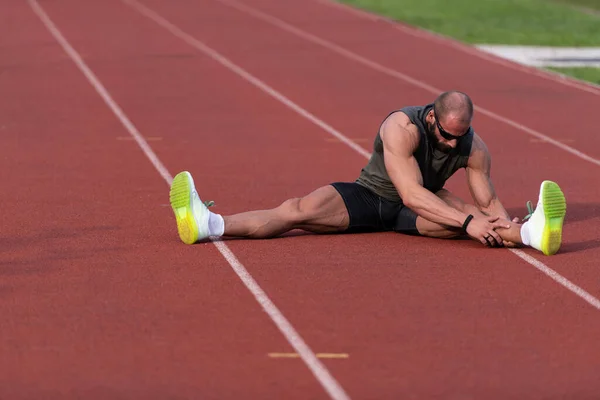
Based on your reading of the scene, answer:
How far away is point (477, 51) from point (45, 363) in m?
17.1

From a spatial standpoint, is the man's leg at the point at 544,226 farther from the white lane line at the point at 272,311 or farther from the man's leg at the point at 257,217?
the white lane line at the point at 272,311

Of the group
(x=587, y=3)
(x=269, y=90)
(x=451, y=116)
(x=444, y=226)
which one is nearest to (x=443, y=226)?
(x=444, y=226)

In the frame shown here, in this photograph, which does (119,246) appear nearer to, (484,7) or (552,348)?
(552,348)

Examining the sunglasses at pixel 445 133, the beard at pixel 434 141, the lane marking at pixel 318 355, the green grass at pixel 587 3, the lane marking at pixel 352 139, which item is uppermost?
the sunglasses at pixel 445 133

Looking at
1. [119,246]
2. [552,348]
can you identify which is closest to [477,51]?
[119,246]

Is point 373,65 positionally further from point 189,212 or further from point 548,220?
point 548,220

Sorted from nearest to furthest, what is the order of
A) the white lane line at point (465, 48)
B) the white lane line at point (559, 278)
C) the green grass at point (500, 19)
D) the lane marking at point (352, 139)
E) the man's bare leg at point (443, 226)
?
1. the white lane line at point (559, 278)
2. the man's bare leg at point (443, 226)
3. the lane marking at point (352, 139)
4. the white lane line at point (465, 48)
5. the green grass at point (500, 19)

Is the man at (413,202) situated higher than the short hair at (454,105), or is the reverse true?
the short hair at (454,105)

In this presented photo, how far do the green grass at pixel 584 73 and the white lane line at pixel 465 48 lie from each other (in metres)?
0.22

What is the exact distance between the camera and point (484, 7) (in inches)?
1233

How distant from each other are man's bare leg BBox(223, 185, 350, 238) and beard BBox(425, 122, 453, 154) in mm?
676

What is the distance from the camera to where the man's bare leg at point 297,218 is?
888cm

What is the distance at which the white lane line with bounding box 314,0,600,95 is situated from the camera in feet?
61.5

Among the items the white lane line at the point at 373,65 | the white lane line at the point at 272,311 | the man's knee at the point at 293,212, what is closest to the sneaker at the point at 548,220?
the man's knee at the point at 293,212
